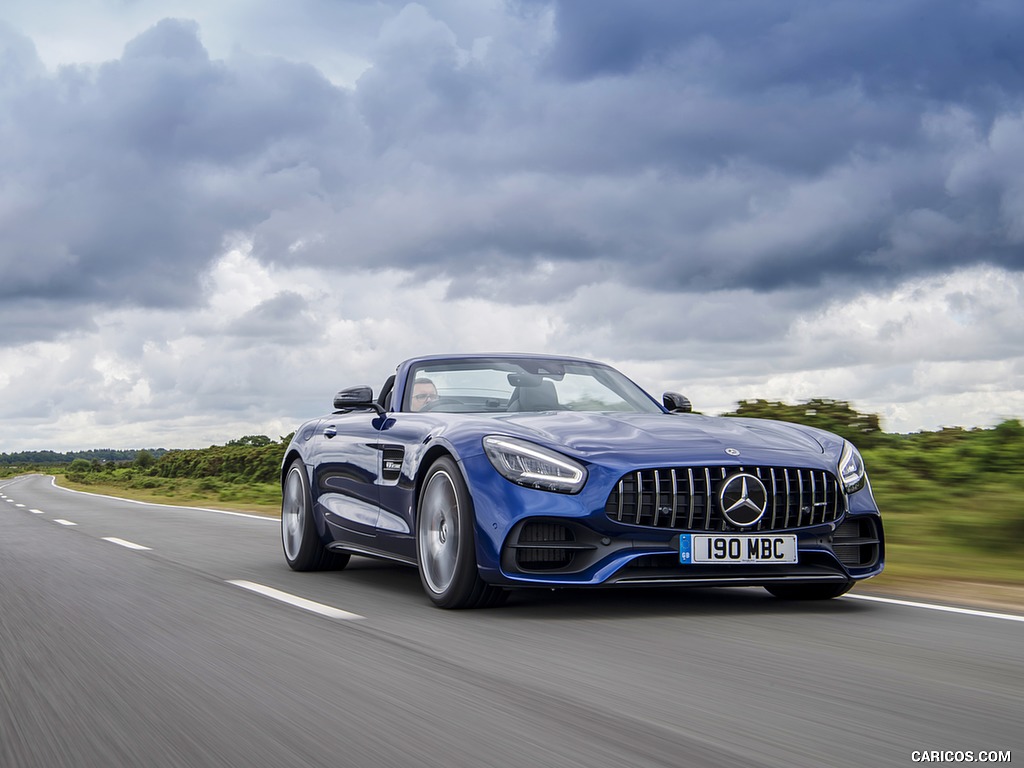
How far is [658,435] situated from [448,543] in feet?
3.85

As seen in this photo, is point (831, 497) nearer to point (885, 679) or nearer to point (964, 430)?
point (885, 679)

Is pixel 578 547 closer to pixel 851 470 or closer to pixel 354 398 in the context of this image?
pixel 851 470

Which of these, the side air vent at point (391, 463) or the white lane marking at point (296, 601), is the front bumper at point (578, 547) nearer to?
the white lane marking at point (296, 601)

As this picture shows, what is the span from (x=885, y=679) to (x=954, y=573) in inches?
179

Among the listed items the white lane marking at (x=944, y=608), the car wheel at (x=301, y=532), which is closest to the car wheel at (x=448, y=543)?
the white lane marking at (x=944, y=608)

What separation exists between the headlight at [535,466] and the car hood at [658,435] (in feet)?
0.22

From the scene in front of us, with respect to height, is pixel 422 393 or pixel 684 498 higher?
pixel 422 393

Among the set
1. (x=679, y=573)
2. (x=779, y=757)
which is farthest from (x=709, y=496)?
(x=779, y=757)

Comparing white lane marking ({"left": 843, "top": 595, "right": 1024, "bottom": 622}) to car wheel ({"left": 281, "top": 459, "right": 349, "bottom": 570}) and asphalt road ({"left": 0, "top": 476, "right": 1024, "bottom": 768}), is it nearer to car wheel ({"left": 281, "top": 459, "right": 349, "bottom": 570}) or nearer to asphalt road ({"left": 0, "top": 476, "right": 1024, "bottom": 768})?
asphalt road ({"left": 0, "top": 476, "right": 1024, "bottom": 768})

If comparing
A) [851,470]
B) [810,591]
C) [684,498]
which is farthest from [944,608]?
[684,498]

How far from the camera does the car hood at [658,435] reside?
5.82 m

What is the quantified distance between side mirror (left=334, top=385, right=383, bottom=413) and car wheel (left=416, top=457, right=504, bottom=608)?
3.21 ft

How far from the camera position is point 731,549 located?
5.65m

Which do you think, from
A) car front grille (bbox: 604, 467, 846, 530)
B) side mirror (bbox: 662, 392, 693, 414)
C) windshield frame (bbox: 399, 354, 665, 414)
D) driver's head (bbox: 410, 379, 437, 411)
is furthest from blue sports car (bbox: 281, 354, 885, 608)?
side mirror (bbox: 662, 392, 693, 414)
